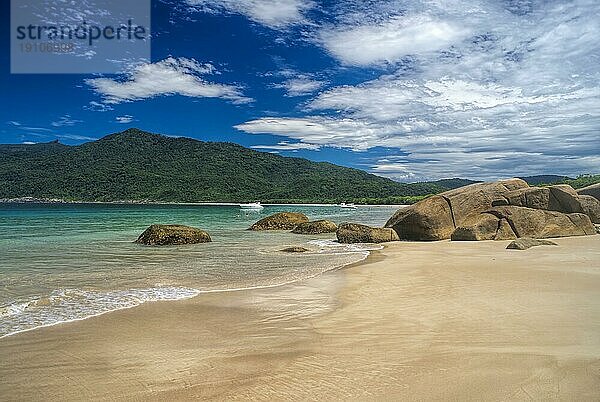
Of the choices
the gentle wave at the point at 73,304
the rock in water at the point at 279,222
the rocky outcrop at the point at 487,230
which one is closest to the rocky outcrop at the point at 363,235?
the rocky outcrop at the point at 487,230

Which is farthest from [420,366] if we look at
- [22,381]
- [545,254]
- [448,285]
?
[545,254]

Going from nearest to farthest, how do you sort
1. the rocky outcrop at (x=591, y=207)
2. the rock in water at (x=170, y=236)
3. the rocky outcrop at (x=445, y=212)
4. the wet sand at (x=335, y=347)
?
the wet sand at (x=335, y=347) < the rock in water at (x=170, y=236) < the rocky outcrop at (x=445, y=212) < the rocky outcrop at (x=591, y=207)

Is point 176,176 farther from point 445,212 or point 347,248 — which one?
point 347,248

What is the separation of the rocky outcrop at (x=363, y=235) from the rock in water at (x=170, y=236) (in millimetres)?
5915

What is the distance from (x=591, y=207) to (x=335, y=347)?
66.0ft

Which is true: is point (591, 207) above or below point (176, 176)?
below

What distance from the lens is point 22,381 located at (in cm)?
425

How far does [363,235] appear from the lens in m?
19.0

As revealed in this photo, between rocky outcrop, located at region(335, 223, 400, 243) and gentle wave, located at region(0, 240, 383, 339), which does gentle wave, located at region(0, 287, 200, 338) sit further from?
rocky outcrop, located at region(335, 223, 400, 243)

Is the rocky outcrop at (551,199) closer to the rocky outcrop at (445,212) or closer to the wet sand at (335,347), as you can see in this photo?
the rocky outcrop at (445,212)

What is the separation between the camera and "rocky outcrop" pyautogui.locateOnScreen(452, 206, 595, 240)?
1727 centimetres

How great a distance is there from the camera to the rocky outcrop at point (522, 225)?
17266 millimetres

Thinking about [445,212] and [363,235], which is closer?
[363,235]

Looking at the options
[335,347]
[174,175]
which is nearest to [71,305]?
[335,347]
